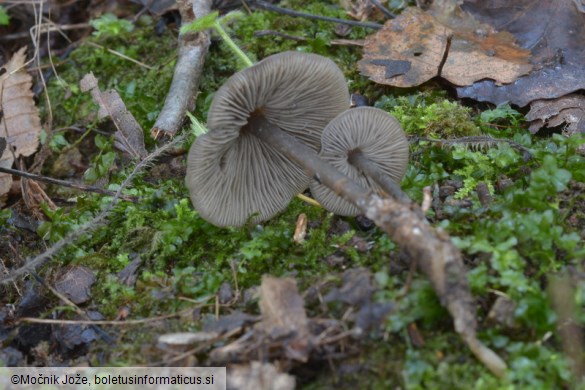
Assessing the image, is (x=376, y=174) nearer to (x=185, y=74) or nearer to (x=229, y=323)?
(x=229, y=323)

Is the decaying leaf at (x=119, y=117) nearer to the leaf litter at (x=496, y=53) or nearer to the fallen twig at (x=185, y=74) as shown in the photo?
the fallen twig at (x=185, y=74)

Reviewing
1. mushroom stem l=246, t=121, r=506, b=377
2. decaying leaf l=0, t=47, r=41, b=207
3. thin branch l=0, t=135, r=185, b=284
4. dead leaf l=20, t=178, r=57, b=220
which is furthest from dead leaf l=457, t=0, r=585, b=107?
decaying leaf l=0, t=47, r=41, b=207

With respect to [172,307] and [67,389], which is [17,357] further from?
[172,307]

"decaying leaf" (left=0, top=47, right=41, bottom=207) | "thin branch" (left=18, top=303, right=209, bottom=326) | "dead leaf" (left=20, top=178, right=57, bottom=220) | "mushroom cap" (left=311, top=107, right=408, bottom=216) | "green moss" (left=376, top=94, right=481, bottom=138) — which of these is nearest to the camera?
"thin branch" (left=18, top=303, right=209, bottom=326)

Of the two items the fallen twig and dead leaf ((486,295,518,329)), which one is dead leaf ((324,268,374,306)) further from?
the fallen twig

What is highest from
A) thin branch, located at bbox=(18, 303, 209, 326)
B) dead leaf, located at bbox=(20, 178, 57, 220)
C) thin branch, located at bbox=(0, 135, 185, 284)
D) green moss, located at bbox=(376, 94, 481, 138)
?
green moss, located at bbox=(376, 94, 481, 138)

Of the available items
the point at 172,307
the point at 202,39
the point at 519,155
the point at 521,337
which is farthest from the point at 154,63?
the point at 521,337

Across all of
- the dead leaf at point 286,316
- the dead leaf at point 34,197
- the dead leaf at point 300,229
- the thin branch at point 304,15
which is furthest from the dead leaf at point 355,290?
the thin branch at point 304,15
